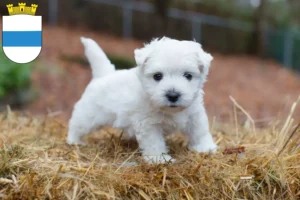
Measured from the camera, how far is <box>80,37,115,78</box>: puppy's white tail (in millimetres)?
4270

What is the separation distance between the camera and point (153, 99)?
10.6ft

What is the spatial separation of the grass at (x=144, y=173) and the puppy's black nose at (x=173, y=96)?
441mm

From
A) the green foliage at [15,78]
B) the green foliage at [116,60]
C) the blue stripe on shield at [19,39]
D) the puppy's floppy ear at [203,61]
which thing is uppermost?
the blue stripe on shield at [19,39]

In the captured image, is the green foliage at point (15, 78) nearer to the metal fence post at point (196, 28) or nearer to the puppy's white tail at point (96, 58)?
the puppy's white tail at point (96, 58)

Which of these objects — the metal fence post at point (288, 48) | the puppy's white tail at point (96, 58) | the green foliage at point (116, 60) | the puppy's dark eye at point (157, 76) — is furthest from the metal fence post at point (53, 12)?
the metal fence post at point (288, 48)

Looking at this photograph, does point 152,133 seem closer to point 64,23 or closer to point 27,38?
point 27,38

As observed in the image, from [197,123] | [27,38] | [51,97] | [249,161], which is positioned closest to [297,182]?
[249,161]

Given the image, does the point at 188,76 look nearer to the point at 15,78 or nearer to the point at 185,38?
the point at 15,78

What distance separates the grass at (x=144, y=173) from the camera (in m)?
2.79

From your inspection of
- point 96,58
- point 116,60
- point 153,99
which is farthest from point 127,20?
point 153,99

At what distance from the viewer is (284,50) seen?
23453 millimetres

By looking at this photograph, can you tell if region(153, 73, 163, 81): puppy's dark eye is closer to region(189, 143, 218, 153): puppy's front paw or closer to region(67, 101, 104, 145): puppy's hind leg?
region(189, 143, 218, 153): puppy's front paw

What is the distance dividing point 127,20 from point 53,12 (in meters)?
5.67

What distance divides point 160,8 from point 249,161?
15748mm
